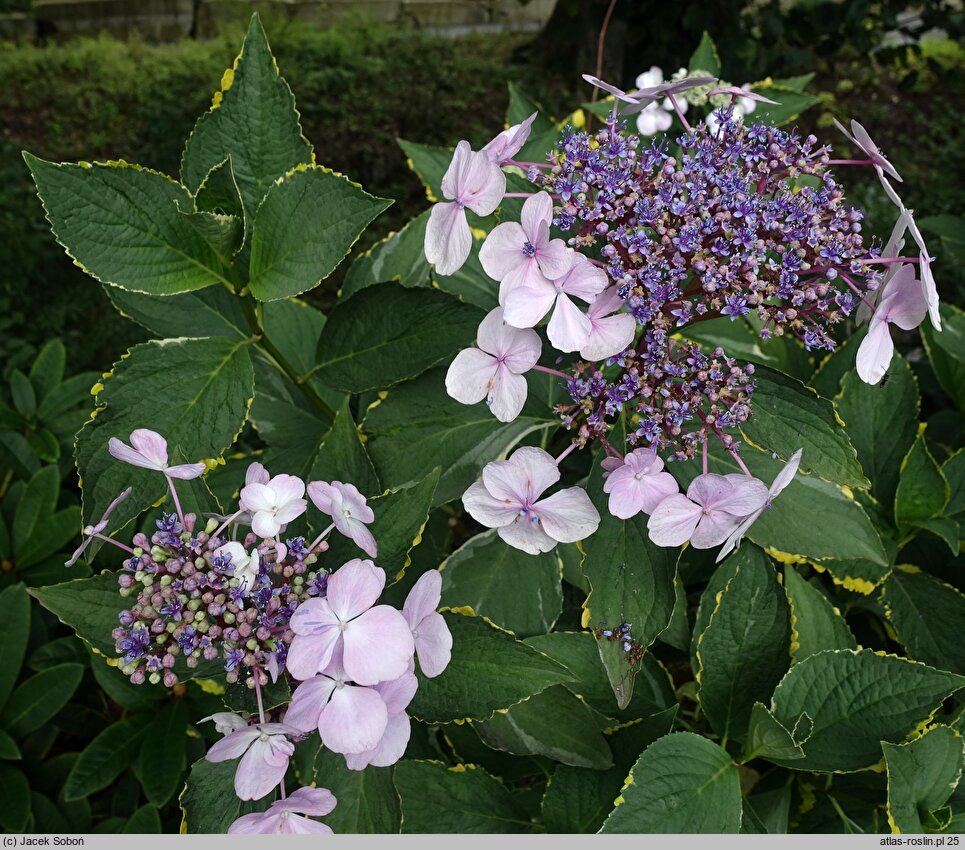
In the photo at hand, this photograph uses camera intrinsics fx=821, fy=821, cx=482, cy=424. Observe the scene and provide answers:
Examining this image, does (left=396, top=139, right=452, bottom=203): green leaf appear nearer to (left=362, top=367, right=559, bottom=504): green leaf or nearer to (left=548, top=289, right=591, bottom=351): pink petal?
(left=362, top=367, right=559, bottom=504): green leaf

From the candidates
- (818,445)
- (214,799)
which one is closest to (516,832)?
(214,799)

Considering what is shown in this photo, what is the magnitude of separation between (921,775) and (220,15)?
624 cm

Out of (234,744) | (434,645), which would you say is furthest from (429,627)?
(234,744)

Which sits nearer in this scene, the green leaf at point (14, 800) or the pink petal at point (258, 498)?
the pink petal at point (258, 498)

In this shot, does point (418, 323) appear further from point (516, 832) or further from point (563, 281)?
point (516, 832)

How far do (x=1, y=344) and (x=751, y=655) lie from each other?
2846mm

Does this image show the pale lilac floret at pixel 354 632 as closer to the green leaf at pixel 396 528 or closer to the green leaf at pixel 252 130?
Result: the green leaf at pixel 396 528

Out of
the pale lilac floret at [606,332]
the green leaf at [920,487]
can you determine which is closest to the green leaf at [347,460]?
the pale lilac floret at [606,332]

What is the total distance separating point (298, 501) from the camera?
91 centimetres

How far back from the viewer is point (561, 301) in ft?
2.86

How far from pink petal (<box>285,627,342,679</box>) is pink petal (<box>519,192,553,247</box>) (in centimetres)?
46

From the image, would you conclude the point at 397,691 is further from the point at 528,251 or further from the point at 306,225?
the point at 306,225

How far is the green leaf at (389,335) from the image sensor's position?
114 centimetres

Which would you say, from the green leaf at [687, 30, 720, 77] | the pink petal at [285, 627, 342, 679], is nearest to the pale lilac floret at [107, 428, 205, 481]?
the pink petal at [285, 627, 342, 679]
